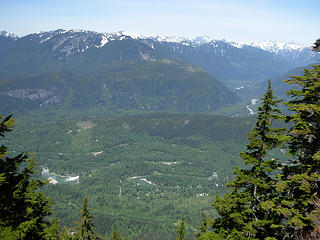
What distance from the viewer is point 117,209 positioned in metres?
188

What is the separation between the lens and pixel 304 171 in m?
21.8

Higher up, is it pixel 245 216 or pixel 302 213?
pixel 302 213

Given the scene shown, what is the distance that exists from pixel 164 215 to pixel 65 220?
182ft

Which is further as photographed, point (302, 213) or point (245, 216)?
point (245, 216)

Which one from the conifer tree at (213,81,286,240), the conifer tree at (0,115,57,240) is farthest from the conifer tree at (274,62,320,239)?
the conifer tree at (0,115,57,240)

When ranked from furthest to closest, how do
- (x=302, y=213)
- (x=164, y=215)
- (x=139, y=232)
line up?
(x=164, y=215)
(x=139, y=232)
(x=302, y=213)

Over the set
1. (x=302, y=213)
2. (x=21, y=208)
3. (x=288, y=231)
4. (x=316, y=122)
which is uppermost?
(x=316, y=122)

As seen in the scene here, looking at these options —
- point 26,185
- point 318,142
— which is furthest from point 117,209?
point 318,142

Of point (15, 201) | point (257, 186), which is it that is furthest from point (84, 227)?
point (257, 186)

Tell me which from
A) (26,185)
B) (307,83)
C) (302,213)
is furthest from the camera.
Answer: (26,185)

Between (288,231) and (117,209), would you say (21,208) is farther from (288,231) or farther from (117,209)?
(117,209)

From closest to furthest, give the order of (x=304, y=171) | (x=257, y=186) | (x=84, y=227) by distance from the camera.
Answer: (x=304, y=171) < (x=257, y=186) < (x=84, y=227)

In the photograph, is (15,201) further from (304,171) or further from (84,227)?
(304,171)

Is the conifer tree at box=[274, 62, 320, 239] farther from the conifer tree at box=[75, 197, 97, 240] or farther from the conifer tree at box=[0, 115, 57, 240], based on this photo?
the conifer tree at box=[75, 197, 97, 240]
